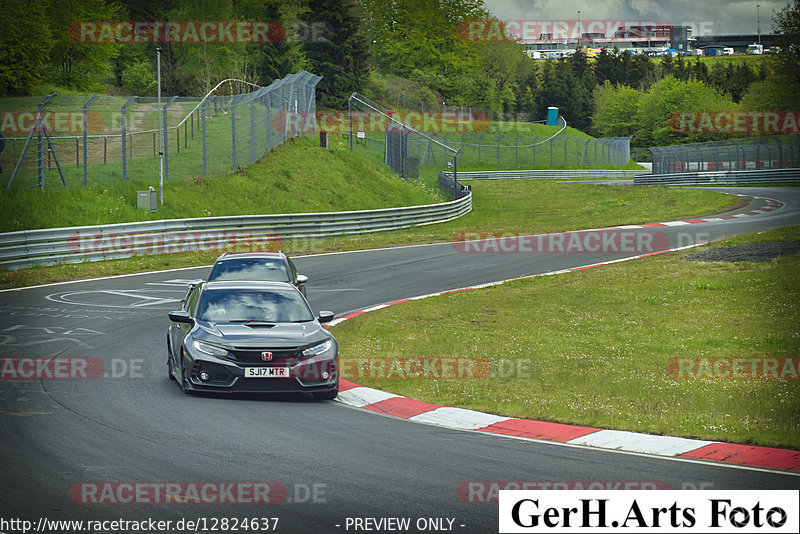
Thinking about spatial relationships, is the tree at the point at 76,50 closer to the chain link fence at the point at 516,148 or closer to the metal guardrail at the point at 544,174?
the chain link fence at the point at 516,148

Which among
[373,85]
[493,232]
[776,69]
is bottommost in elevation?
[493,232]

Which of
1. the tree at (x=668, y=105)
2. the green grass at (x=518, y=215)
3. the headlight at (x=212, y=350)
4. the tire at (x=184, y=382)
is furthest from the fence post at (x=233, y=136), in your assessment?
the tree at (x=668, y=105)

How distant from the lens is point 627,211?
42.2 meters

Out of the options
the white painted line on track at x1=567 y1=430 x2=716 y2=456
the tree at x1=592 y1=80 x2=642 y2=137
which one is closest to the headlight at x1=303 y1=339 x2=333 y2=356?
the white painted line on track at x1=567 y1=430 x2=716 y2=456

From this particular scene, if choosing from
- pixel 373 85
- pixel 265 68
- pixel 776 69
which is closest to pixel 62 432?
pixel 776 69

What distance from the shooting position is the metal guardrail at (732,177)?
55344mm

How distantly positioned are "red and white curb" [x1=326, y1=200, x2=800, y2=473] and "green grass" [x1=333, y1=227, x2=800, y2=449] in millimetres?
285

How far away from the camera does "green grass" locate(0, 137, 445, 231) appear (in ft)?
88.0

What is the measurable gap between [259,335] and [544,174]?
70.7 metres

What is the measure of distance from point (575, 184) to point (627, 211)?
50.8 ft

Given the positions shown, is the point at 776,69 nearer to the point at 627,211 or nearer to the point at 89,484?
the point at 89,484

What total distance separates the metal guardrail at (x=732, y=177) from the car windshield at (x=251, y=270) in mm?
47806

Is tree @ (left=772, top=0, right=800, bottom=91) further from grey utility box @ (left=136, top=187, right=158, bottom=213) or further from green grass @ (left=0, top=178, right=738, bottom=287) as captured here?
grey utility box @ (left=136, top=187, right=158, bottom=213)

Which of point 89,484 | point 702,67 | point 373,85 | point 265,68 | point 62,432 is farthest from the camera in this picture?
point 702,67
